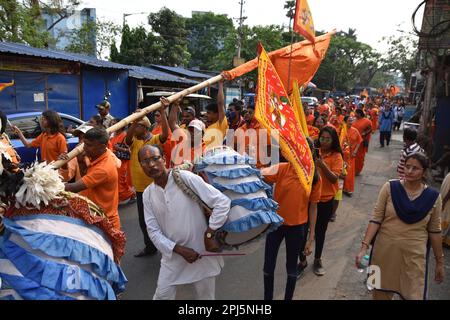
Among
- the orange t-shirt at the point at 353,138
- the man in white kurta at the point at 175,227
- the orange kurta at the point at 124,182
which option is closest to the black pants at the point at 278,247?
the man in white kurta at the point at 175,227

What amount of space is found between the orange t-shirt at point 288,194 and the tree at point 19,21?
1403 centimetres

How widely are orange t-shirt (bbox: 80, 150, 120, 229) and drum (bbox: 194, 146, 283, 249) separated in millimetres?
982

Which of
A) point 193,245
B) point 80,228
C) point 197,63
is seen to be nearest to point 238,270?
point 193,245

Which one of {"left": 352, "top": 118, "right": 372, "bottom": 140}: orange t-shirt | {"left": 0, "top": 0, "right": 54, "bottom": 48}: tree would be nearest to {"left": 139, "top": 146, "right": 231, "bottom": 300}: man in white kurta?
{"left": 352, "top": 118, "right": 372, "bottom": 140}: orange t-shirt

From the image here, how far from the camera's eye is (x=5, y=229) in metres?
1.64

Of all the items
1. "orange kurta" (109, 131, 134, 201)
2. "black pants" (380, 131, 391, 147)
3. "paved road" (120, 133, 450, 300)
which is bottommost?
"paved road" (120, 133, 450, 300)

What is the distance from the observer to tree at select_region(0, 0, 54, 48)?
13924 mm

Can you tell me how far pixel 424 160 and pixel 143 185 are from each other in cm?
300

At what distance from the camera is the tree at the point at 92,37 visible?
75.6 ft

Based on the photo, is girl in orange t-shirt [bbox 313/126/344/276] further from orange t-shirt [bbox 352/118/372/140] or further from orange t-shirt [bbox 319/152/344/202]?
orange t-shirt [bbox 352/118/372/140]

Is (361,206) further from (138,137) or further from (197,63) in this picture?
(197,63)

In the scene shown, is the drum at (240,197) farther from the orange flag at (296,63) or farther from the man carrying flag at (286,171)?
the orange flag at (296,63)
